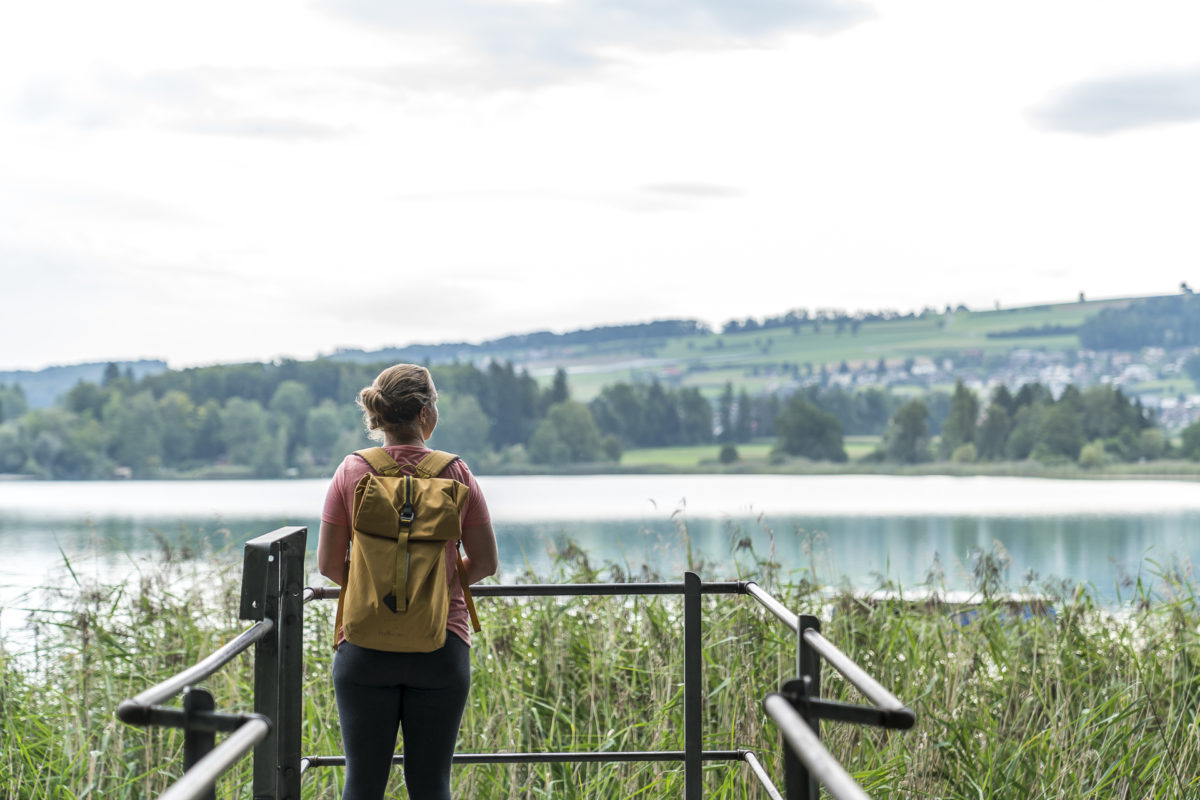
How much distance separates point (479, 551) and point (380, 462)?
282 mm

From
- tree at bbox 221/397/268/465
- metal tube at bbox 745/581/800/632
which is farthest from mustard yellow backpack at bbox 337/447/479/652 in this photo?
tree at bbox 221/397/268/465

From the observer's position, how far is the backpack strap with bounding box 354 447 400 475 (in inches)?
87.1

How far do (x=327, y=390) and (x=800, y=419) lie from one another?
26.3 metres

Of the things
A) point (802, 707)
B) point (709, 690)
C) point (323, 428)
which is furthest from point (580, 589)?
point (323, 428)

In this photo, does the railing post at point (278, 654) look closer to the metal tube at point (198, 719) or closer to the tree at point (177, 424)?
the metal tube at point (198, 719)

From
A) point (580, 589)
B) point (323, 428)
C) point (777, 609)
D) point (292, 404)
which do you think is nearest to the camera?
point (777, 609)

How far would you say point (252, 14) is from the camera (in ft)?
128

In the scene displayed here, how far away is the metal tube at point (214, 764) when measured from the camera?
95 cm

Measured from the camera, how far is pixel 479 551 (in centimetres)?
229

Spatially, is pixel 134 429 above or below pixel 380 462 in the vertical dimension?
below

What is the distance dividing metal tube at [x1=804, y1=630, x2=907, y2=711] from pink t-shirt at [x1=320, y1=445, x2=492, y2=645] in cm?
82

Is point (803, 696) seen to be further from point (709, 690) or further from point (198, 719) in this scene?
point (709, 690)

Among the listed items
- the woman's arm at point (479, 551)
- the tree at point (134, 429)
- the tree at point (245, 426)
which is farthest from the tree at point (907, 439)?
the woman's arm at point (479, 551)

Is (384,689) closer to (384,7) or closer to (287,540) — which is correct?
(287,540)
